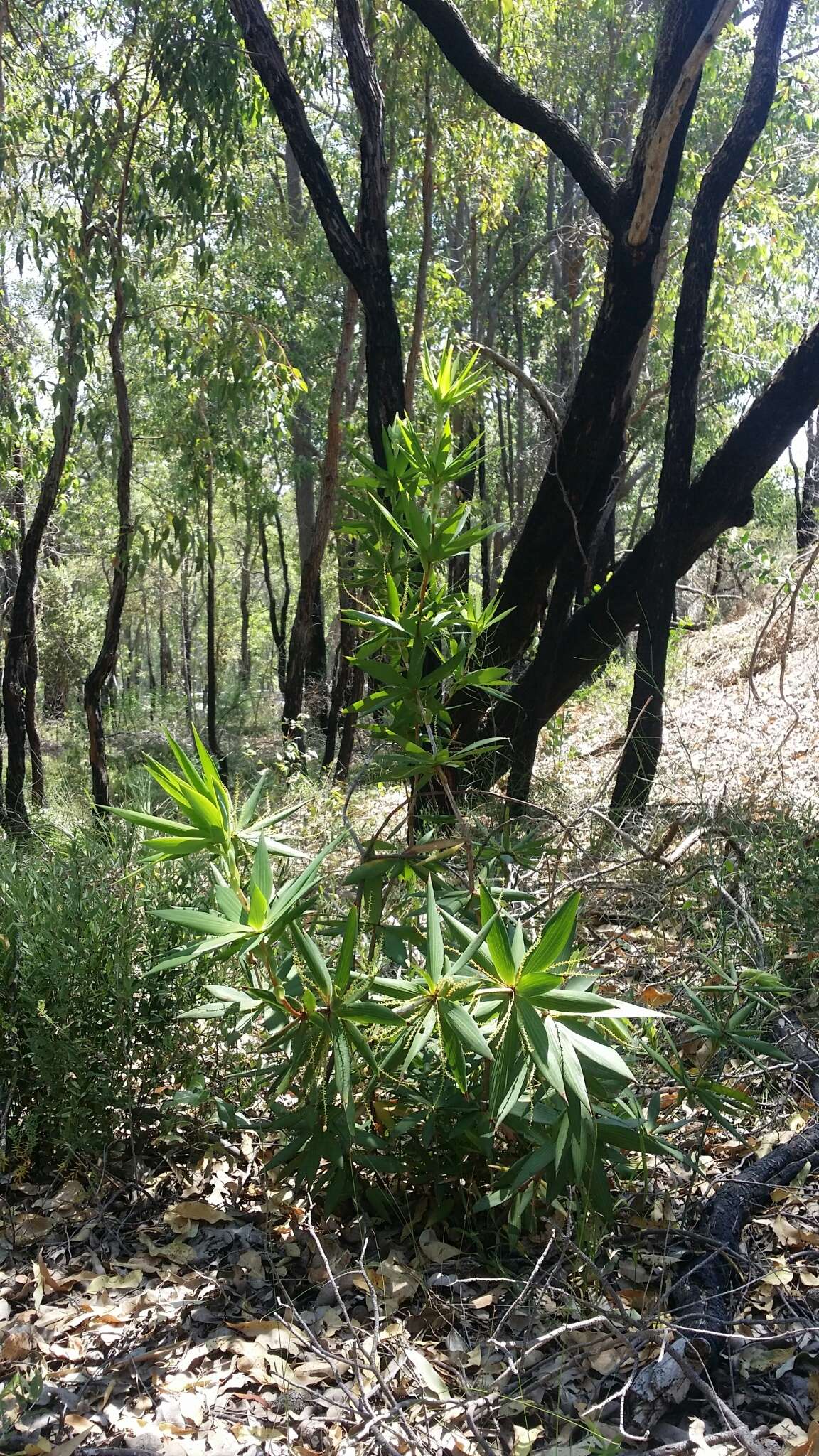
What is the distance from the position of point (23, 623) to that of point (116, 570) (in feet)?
3.39

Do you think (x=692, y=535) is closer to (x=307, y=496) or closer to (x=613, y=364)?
(x=613, y=364)

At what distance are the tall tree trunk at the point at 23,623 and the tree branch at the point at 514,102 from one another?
3404 millimetres

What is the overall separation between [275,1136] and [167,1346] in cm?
67

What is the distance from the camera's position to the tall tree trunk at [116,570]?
8.25 meters

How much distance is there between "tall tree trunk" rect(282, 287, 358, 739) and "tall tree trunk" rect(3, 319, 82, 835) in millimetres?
2059

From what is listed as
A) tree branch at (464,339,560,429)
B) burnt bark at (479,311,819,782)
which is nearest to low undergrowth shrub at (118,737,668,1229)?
burnt bark at (479,311,819,782)

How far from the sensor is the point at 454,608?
2.64m

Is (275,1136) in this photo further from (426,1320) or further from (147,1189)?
(426,1320)

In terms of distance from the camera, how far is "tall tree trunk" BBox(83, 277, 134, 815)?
27.1 ft

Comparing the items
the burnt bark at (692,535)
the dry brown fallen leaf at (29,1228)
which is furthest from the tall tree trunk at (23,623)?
the dry brown fallen leaf at (29,1228)

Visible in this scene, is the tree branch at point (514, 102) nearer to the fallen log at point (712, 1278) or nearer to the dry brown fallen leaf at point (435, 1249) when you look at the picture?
the fallen log at point (712, 1278)

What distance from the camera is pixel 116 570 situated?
866 centimetres

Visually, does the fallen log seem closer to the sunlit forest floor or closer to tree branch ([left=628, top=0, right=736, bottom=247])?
the sunlit forest floor

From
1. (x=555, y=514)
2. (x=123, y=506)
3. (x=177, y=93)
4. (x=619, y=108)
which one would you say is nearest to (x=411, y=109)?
(x=177, y=93)
